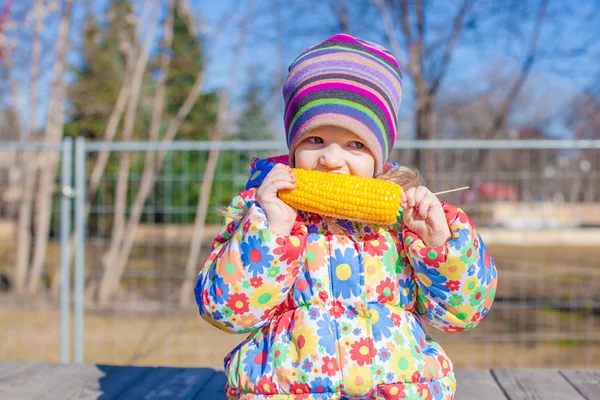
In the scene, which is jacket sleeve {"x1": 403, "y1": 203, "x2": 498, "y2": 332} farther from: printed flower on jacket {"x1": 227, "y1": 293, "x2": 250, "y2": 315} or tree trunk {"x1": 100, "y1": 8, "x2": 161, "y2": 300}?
tree trunk {"x1": 100, "y1": 8, "x2": 161, "y2": 300}

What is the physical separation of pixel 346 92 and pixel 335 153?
0.50ft

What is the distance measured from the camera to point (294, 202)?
142 cm

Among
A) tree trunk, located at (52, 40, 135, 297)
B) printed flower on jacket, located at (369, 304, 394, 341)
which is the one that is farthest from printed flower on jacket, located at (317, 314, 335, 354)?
tree trunk, located at (52, 40, 135, 297)

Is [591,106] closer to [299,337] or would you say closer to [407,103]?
[407,103]

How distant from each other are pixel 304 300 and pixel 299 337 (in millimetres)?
96

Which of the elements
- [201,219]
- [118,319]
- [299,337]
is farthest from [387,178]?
[201,219]

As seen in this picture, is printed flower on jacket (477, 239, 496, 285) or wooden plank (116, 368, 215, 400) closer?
printed flower on jacket (477, 239, 496, 285)

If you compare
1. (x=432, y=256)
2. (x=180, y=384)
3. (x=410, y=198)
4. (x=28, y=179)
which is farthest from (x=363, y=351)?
(x=28, y=179)

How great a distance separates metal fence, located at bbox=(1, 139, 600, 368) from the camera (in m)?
4.16

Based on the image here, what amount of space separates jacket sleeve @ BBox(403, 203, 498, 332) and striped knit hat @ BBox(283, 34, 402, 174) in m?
0.26

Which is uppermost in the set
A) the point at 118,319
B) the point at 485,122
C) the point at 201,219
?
the point at 485,122

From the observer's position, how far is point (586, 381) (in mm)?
2361

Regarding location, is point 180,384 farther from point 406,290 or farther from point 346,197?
point 346,197

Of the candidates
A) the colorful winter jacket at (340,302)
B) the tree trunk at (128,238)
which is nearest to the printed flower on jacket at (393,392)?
the colorful winter jacket at (340,302)
